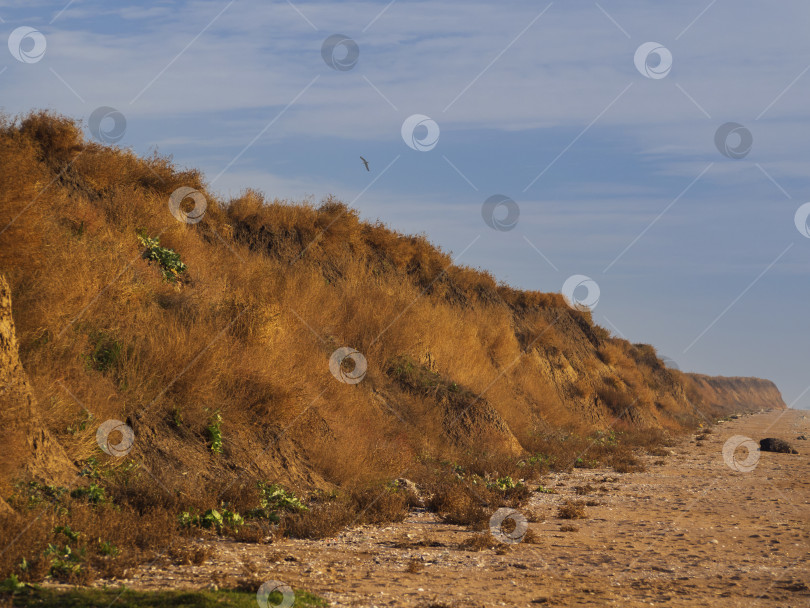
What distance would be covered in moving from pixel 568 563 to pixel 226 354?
20.4 ft

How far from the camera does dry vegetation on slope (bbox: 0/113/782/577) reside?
9.30m

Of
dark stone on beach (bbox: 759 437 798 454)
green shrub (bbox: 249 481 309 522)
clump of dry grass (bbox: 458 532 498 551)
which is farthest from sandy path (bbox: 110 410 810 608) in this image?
dark stone on beach (bbox: 759 437 798 454)

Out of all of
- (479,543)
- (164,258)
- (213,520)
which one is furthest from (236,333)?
(479,543)

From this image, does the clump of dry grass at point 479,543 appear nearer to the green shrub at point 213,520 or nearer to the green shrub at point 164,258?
the green shrub at point 213,520

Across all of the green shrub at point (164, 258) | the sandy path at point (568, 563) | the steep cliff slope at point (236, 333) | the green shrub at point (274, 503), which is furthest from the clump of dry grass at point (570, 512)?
the green shrub at point (164, 258)

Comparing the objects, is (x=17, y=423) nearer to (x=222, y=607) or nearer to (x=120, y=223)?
(x=222, y=607)

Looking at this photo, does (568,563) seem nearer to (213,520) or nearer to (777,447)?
(213,520)

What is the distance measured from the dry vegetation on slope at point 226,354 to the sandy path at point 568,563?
1.06m

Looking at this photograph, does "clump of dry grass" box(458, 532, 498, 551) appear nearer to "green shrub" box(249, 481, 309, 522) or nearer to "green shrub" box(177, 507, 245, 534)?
"green shrub" box(249, 481, 309, 522)

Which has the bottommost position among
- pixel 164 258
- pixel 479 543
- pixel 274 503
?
pixel 274 503

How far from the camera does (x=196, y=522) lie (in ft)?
27.5

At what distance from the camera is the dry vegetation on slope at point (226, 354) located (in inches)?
366

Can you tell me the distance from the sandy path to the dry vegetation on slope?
1.06 metres

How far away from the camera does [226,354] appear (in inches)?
458
